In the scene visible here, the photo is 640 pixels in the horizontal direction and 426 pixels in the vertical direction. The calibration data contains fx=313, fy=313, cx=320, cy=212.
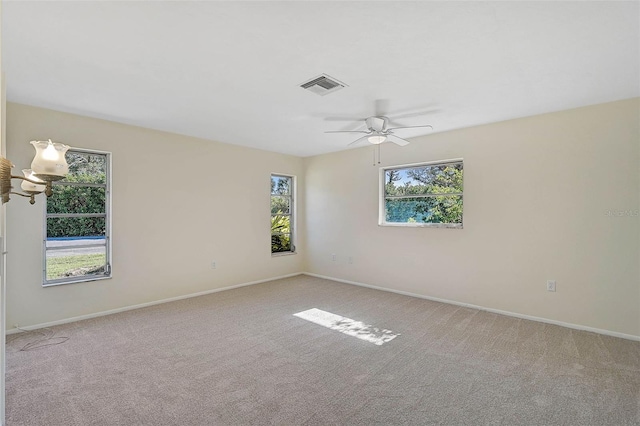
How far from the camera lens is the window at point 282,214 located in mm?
6246

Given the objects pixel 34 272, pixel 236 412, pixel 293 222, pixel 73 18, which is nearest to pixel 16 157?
pixel 34 272

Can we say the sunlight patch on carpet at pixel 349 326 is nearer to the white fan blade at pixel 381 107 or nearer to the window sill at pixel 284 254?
the window sill at pixel 284 254

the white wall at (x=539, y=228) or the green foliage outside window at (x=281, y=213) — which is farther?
the green foliage outside window at (x=281, y=213)

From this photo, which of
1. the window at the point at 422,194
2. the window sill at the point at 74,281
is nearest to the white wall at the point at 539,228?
the window at the point at 422,194

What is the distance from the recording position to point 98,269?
13.4 feet

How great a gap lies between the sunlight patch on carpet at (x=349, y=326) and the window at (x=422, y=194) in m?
1.98

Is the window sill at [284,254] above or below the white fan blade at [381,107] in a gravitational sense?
below

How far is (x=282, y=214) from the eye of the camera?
21.1ft

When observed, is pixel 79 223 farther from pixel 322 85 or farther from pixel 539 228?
pixel 539 228

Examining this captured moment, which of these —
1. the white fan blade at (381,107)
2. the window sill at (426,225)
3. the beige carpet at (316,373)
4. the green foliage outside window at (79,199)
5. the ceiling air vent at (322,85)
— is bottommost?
the beige carpet at (316,373)

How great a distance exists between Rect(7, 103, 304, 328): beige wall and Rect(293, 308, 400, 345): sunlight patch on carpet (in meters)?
2.01

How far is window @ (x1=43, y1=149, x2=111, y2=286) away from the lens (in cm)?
374

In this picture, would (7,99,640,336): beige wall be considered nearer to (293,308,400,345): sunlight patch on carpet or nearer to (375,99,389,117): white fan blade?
(375,99,389,117): white fan blade

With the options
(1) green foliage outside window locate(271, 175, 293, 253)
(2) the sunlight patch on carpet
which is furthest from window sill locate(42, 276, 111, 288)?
(1) green foliage outside window locate(271, 175, 293, 253)
